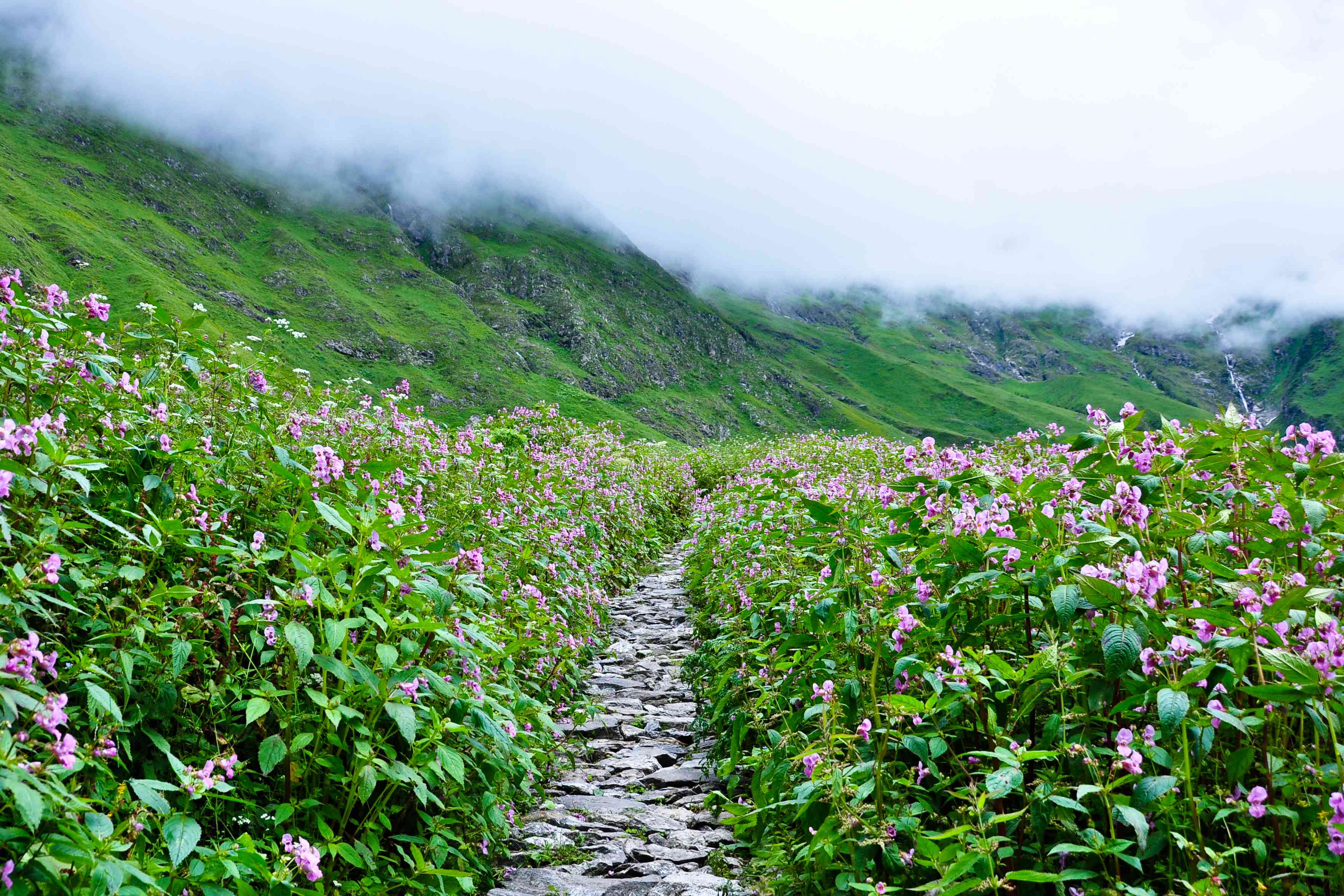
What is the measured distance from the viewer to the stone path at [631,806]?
4602mm

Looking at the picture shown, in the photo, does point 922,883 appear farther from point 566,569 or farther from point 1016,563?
point 566,569

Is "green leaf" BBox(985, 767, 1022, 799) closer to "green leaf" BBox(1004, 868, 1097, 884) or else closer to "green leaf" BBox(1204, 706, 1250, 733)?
"green leaf" BBox(1004, 868, 1097, 884)

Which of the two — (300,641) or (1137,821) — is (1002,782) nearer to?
(1137,821)

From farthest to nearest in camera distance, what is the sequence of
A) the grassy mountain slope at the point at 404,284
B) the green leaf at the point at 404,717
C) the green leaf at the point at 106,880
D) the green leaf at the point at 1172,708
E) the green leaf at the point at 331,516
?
the grassy mountain slope at the point at 404,284 < the green leaf at the point at 331,516 < the green leaf at the point at 404,717 < the green leaf at the point at 1172,708 < the green leaf at the point at 106,880

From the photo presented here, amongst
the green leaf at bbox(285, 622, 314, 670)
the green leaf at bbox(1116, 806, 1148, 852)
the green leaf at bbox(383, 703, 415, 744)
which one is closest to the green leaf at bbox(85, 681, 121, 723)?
the green leaf at bbox(285, 622, 314, 670)

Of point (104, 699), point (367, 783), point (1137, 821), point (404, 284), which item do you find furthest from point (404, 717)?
point (404, 284)

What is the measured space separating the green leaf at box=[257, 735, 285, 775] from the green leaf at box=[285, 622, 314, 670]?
479 millimetres

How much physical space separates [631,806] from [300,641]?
353 centimetres

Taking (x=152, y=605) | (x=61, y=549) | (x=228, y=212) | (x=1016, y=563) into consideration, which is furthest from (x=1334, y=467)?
(x=228, y=212)

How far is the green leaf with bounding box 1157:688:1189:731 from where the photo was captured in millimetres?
2865

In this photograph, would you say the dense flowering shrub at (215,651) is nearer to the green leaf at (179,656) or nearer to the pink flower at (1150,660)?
the green leaf at (179,656)

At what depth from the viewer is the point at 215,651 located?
4.11m

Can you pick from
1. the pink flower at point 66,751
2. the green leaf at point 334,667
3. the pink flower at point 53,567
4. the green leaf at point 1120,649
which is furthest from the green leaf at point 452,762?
the green leaf at point 1120,649

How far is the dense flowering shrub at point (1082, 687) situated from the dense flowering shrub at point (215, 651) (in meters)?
2.15
